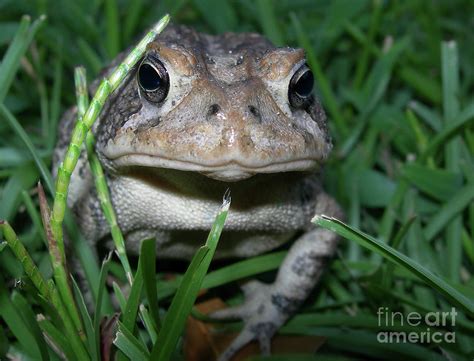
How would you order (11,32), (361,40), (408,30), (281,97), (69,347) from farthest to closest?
(408,30) → (361,40) → (11,32) → (281,97) → (69,347)

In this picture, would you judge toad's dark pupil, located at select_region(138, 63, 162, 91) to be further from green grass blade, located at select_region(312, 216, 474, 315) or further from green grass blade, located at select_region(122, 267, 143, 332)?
green grass blade, located at select_region(312, 216, 474, 315)

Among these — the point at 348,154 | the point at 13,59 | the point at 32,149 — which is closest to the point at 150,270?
the point at 32,149

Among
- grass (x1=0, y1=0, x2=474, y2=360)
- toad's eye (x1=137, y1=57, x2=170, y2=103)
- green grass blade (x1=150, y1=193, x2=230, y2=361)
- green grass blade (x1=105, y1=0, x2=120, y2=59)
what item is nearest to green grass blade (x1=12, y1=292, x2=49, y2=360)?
grass (x1=0, y1=0, x2=474, y2=360)

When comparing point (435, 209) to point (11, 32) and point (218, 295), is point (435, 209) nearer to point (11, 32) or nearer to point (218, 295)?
point (218, 295)

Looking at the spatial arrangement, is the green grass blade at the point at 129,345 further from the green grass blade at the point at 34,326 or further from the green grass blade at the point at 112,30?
the green grass blade at the point at 112,30

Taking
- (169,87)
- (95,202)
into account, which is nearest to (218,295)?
(95,202)

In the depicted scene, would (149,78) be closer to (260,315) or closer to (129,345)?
(129,345)
